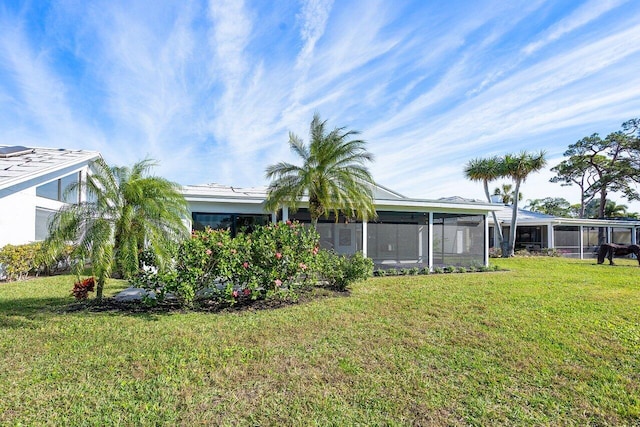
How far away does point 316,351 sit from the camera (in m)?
4.82

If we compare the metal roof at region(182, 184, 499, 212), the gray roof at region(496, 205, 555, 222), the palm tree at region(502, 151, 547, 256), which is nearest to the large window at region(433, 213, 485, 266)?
the metal roof at region(182, 184, 499, 212)

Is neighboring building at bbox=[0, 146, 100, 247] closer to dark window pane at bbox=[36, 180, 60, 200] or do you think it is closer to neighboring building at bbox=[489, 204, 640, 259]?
dark window pane at bbox=[36, 180, 60, 200]

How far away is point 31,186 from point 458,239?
17365 mm

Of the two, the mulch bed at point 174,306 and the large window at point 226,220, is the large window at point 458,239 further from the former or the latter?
the mulch bed at point 174,306

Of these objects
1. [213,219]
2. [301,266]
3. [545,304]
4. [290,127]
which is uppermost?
[290,127]

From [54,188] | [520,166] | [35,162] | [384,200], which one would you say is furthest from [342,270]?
[520,166]

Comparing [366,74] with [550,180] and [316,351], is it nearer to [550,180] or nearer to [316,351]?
[316,351]

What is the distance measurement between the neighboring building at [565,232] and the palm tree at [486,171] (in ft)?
6.66

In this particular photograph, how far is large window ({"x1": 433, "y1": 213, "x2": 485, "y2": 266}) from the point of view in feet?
48.2

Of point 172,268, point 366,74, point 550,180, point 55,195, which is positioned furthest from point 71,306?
point 550,180

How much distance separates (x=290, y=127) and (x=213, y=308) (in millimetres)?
6696

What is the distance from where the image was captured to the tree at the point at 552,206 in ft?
173

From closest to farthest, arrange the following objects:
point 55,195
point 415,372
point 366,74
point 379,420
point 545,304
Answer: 1. point 379,420
2. point 415,372
3. point 545,304
4. point 366,74
5. point 55,195

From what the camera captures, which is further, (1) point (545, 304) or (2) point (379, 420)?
(1) point (545, 304)
